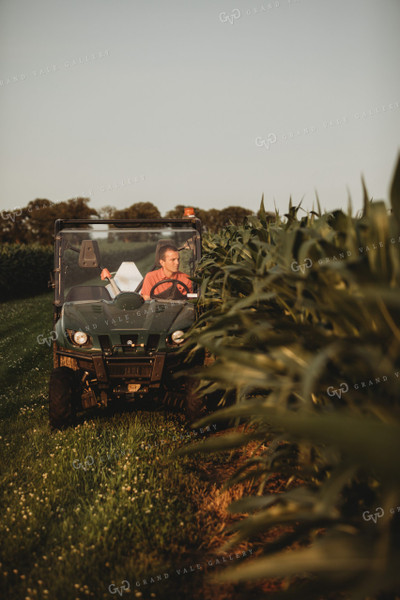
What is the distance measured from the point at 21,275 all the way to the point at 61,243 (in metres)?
19.0

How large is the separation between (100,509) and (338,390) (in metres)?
1.65

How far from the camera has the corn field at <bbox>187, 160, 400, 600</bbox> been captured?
128 centimetres

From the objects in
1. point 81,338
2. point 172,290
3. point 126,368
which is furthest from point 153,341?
point 172,290

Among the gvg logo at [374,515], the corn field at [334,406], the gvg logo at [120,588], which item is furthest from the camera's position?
the gvg logo at [120,588]

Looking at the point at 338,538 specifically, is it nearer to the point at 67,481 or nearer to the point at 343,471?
the point at 343,471

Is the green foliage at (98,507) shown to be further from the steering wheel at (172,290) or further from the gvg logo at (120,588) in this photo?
the steering wheel at (172,290)

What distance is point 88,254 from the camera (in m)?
4.94

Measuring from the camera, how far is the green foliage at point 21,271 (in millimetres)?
21094

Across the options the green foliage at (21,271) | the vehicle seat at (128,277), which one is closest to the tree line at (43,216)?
the green foliage at (21,271)

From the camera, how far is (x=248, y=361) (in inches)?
73.3

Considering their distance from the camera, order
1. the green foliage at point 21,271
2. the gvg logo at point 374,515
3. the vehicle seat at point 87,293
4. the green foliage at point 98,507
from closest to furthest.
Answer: the gvg logo at point 374,515, the green foliage at point 98,507, the vehicle seat at point 87,293, the green foliage at point 21,271

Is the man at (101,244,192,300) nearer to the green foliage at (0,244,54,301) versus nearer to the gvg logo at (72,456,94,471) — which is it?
the gvg logo at (72,456,94,471)

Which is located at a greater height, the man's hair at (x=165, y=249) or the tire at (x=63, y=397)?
the man's hair at (x=165, y=249)

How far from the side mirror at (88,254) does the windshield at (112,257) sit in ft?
0.05
